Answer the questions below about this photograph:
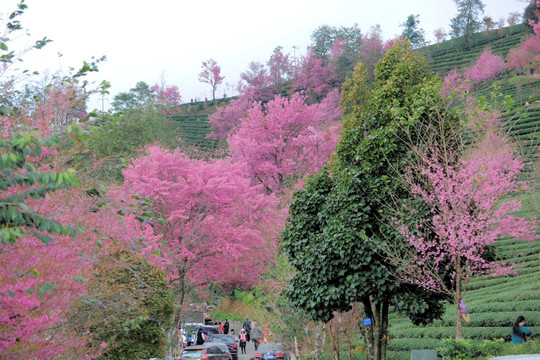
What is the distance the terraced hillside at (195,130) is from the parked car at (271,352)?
4735cm

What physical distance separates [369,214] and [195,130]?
70182 millimetres

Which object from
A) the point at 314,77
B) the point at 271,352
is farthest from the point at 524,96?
the point at 271,352

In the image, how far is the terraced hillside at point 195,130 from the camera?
238 feet

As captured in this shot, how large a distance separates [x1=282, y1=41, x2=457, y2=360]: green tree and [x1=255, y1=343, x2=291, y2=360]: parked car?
874 cm

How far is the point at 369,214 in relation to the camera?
13500mm

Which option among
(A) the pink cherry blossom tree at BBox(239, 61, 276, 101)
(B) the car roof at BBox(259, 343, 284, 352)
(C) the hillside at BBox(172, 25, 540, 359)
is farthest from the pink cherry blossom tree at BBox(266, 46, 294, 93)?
(B) the car roof at BBox(259, 343, 284, 352)

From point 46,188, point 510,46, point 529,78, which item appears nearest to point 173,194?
point 46,188

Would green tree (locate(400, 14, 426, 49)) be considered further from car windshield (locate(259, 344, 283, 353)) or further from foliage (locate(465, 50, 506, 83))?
car windshield (locate(259, 344, 283, 353))

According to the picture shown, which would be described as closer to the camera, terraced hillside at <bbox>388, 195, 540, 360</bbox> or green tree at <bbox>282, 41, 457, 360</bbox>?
green tree at <bbox>282, 41, 457, 360</bbox>

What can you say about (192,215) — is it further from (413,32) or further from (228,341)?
(413,32)

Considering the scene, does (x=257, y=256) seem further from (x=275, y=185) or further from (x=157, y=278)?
(x=157, y=278)

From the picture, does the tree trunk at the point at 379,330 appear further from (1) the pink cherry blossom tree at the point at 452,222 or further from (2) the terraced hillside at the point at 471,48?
(2) the terraced hillside at the point at 471,48

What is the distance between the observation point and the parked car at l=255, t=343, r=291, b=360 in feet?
73.5

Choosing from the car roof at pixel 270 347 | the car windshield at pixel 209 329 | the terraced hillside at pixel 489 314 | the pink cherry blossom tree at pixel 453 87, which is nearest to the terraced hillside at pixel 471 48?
the terraced hillside at pixel 489 314
